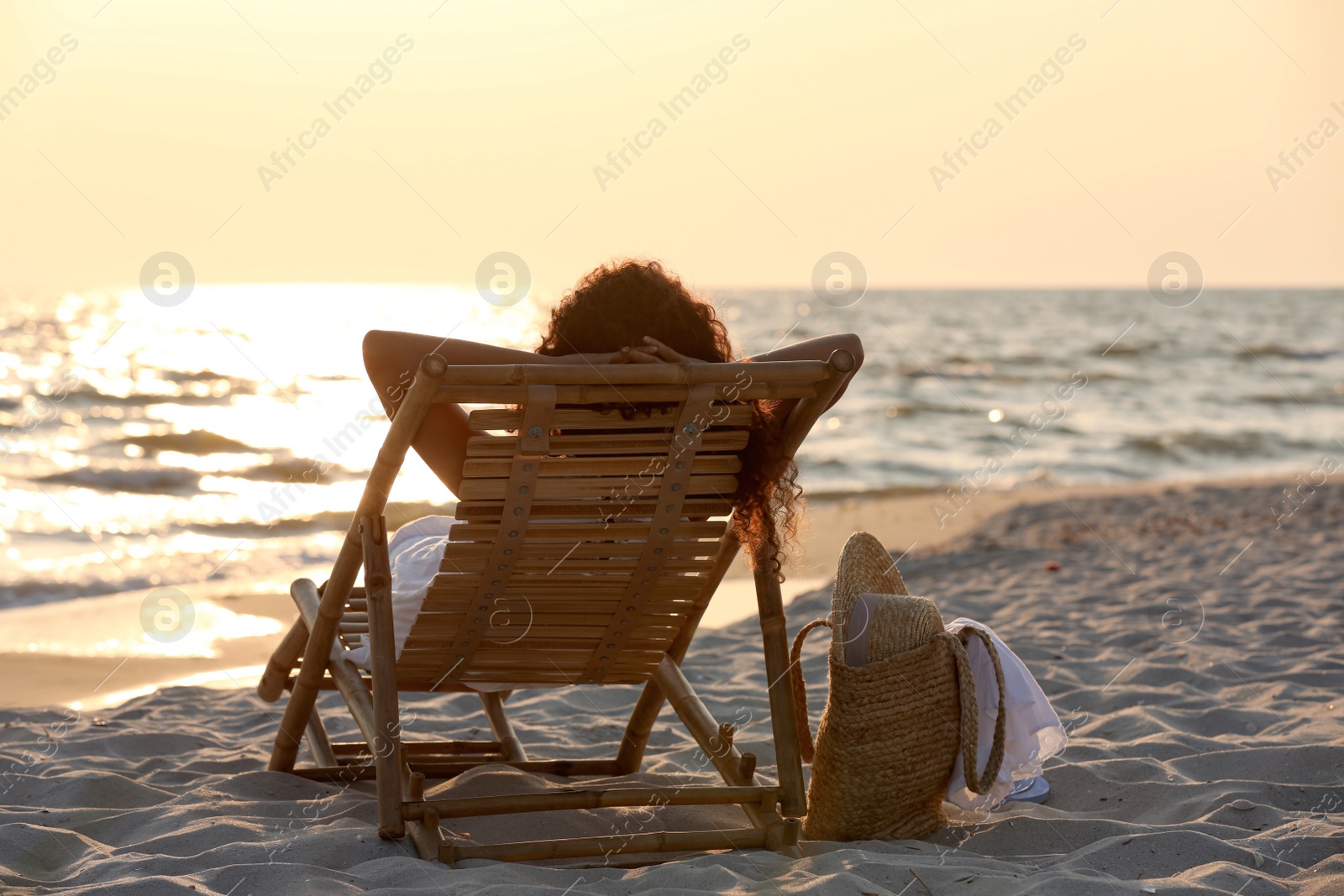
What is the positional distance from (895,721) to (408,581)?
1.26 meters

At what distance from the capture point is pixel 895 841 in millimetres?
2766

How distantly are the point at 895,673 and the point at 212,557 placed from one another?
22.8ft

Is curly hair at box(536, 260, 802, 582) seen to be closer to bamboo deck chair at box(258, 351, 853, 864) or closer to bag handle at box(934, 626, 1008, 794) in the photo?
bamboo deck chair at box(258, 351, 853, 864)

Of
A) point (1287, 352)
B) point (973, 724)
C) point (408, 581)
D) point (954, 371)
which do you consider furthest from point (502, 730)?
point (1287, 352)

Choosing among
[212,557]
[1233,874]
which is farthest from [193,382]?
[1233,874]

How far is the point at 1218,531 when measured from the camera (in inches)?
311

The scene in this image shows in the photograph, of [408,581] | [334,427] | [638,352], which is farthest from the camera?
[334,427]

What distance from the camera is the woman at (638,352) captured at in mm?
2469

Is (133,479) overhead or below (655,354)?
overhead

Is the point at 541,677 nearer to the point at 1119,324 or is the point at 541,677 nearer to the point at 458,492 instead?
the point at 458,492

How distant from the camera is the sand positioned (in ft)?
8.13

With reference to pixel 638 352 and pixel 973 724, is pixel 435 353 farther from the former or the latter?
pixel 973 724

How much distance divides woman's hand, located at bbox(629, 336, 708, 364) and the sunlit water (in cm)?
46

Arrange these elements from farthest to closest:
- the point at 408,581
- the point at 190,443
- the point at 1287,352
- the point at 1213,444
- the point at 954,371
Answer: the point at 1287,352 < the point at 954,371 < the point at 1213,444 < the point at 190,443 < the point at 408,581
